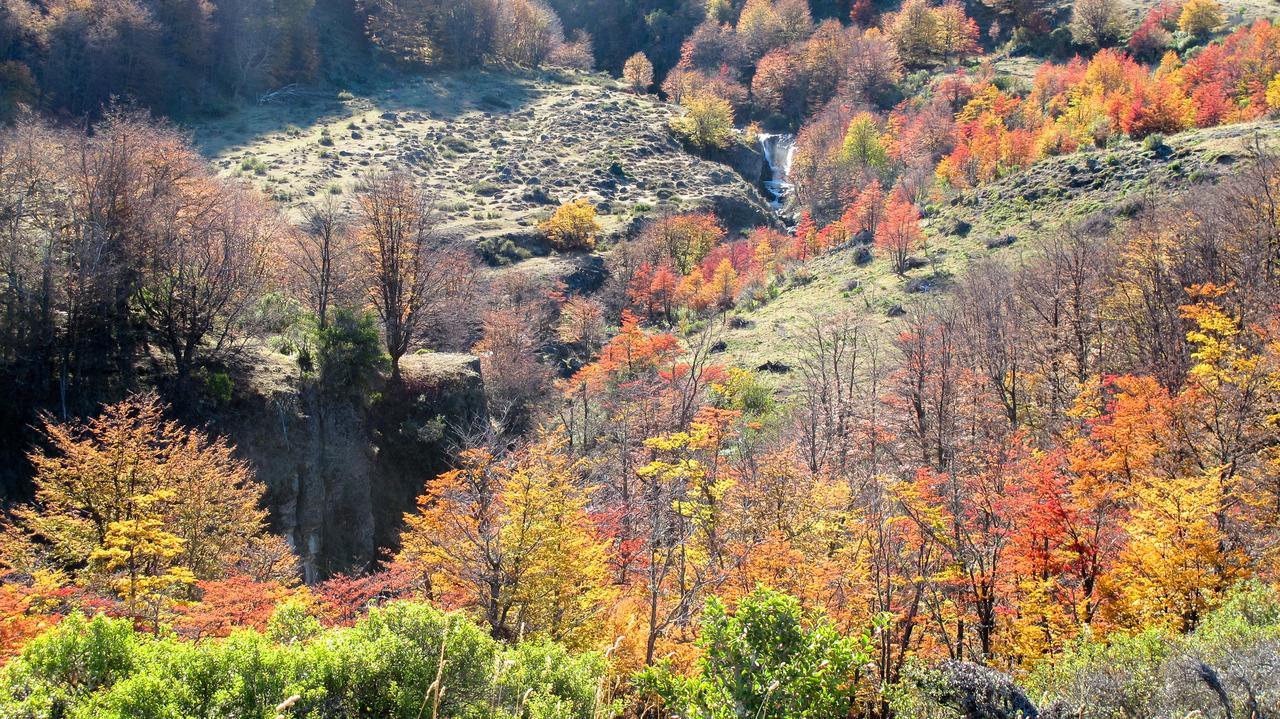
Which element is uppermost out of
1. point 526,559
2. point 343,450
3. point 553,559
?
point 526,559

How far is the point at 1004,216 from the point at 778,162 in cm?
5987

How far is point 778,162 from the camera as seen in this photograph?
379 ft

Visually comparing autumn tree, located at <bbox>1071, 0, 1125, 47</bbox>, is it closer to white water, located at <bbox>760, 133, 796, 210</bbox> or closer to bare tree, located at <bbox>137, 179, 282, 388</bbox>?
white water, located at <bbox>760, 133, 796, 210</bbox>

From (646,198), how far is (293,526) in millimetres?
67494

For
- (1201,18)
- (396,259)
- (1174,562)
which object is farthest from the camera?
(1201,18)

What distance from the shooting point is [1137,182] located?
50.9m

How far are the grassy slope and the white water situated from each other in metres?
42.6

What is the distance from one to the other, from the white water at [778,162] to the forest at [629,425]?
27.0 m

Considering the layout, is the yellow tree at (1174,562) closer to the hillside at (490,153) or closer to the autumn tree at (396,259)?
the autumn tree at (396,259)

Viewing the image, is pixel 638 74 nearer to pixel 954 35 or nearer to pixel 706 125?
pixel 706 125

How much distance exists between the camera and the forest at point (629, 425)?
10.5 m

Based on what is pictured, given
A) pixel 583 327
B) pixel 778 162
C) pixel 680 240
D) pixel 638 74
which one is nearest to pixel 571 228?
pixel 680 240

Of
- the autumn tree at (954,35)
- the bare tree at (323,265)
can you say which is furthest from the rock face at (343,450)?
the autumn tree at (954,35)

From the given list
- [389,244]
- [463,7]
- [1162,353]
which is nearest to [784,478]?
[1162,353]
